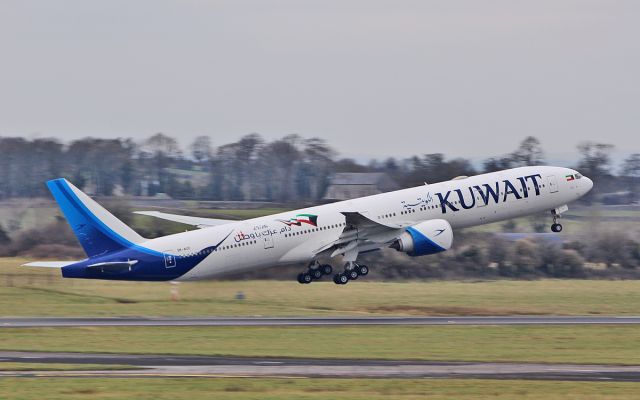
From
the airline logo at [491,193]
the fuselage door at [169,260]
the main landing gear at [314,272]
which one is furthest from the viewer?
→ the main landing gear at [314,272]

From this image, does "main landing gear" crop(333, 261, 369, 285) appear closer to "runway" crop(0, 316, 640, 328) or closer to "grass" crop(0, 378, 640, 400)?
"runway" crop(0, 316, 640, 328)

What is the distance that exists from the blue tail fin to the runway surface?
15.4 meters

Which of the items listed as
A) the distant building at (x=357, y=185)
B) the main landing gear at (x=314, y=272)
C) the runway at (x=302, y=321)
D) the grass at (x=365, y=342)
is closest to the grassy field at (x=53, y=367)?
the grass at (x=365, y=342)

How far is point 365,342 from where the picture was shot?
182 feet

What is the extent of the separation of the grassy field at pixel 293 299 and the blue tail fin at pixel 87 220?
584 centimetres

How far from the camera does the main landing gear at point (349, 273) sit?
71000 millimetres

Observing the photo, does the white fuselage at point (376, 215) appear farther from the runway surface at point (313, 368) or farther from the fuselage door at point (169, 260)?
the runway surface at point (313, 368)

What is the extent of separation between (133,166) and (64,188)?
443 ft

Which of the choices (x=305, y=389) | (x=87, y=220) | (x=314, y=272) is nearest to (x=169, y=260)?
(x=87, y=220)

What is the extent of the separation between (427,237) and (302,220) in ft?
25.7

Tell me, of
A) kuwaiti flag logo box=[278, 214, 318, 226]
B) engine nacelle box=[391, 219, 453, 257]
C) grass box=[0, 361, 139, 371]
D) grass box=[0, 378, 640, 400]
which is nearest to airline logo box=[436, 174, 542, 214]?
engine nacelle box=[391, 219, 453, 257]

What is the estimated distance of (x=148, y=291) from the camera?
255 ft

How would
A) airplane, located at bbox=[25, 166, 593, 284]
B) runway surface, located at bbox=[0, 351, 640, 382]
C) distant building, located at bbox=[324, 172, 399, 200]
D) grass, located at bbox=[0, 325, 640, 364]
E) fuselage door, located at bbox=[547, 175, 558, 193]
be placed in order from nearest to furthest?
runway surface, located at bbox=[0, 351, 640, 382]
grass, located at bbox=[0, 325, 640, 364]
airplane, located at bbox=[25, 166, 593, 284]
fuselage door, located at bbox=[547, 175, 558, 193]
distant building, located at bbox=[324, 172, 399, 200]

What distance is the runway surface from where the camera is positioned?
44.0 meters
